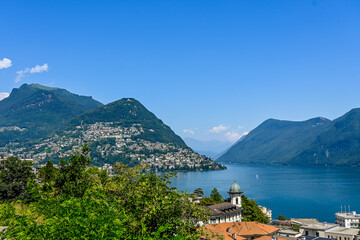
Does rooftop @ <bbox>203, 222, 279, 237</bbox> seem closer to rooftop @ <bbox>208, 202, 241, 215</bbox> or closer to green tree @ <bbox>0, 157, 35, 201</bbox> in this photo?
rooftop @ <bbox>208, 202, 241, 215</bbox>

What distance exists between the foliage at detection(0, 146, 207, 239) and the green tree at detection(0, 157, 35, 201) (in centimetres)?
1036

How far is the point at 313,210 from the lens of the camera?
83.1 m

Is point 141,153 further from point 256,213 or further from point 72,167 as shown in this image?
point 72,167

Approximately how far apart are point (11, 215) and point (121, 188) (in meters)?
Result: 5.32

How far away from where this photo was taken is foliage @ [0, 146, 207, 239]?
623 cm

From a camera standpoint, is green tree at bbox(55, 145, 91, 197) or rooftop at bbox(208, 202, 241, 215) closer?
green tree at bbox(55, 145, 91, 197)

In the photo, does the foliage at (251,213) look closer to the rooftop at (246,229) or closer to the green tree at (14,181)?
the rooftop at (246,229)

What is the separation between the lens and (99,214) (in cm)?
728

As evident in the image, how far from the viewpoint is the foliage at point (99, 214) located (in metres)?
6.23

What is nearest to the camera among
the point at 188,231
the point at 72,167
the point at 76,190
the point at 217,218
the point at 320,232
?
the point at 188,231

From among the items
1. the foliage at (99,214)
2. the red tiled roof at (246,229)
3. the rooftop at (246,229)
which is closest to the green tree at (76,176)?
the foliage at (99,214)

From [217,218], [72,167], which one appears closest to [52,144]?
[217,218]

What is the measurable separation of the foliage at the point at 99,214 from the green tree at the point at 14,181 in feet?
34.0

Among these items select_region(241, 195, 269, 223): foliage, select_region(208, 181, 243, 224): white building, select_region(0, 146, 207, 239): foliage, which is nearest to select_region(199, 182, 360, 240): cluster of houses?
select_region(208, 181, 243, 224): white building
